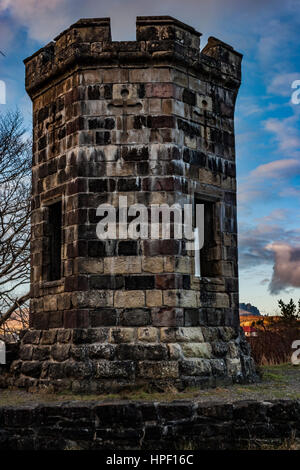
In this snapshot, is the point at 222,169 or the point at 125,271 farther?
the point at 222,169

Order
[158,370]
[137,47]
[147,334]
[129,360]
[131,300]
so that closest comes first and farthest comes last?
[158,370] → [129,360] → [147,334] → [131,300] → [137,47]

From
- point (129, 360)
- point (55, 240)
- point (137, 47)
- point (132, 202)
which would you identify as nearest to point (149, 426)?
point (129, 360)

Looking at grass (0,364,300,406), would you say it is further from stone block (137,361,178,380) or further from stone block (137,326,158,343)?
stone block (137,326,158,343)

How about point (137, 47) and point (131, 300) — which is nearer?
point (131, 300)

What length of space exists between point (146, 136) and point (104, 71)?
53.6 inches

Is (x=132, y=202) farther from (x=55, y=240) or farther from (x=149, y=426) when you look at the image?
(x=149, y=426)

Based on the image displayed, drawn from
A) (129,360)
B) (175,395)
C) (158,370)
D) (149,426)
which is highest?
(129,360)

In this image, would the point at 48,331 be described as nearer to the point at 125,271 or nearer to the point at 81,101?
the point at 125,271

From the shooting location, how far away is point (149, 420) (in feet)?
24.1

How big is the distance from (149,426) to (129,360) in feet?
5.55

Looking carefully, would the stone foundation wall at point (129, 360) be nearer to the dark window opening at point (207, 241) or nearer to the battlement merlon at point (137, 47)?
the dark window opening at point (207, 241)

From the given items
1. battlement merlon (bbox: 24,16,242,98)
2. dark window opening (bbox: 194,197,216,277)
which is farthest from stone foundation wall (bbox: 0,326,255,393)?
battlement merlon (bbox: 24,16,242,98)

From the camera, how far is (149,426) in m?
7.33
